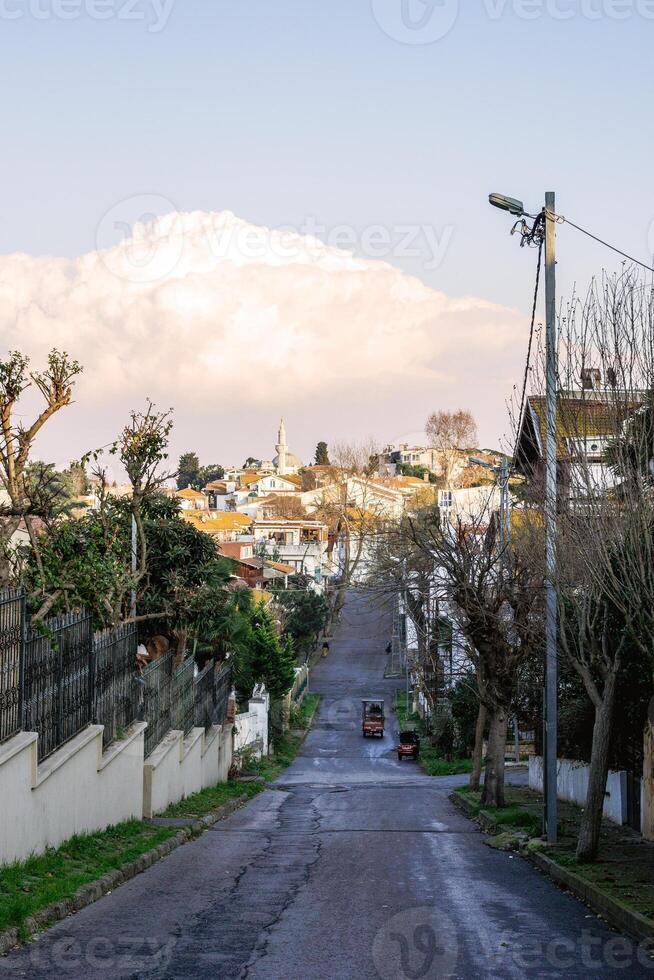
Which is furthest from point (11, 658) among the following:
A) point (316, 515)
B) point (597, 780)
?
point (316, 515)

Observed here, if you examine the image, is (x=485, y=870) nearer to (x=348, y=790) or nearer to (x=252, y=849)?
(x=252, y=849)

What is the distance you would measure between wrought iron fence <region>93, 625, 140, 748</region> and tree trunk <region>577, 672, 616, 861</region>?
6965mm

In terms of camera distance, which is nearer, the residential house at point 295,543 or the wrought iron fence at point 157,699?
the wrought iron fence at point 157,699

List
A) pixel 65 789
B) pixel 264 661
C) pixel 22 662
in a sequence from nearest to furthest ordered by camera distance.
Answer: pixel 22 662, pixel 65 789, pixel 264 661

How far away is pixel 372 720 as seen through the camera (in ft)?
204

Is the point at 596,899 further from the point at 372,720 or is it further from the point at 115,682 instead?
the point at 372,720

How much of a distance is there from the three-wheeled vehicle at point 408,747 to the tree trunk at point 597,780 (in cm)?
3873

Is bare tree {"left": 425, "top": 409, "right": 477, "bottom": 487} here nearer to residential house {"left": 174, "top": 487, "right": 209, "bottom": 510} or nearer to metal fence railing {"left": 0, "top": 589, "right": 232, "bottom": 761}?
residential house {"left": 174, "top": 487, "right": 209, "bottom": 510}

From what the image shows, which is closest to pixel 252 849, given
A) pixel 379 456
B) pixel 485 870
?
pixel 485 870

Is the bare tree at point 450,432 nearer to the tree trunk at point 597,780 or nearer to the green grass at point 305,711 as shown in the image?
the green grass at point 305,711

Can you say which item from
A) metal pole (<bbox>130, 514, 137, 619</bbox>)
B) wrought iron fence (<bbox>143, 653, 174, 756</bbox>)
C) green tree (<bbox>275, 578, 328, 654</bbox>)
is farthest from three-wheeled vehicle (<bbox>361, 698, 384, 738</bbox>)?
wrought iron fence (<bbox>143, 653, 174, 756</bbox>)

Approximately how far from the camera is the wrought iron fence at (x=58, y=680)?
522 inches

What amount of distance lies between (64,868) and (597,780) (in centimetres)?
711

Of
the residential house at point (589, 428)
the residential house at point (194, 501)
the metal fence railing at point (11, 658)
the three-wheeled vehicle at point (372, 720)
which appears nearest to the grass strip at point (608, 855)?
the residential house at point (589, 428)
